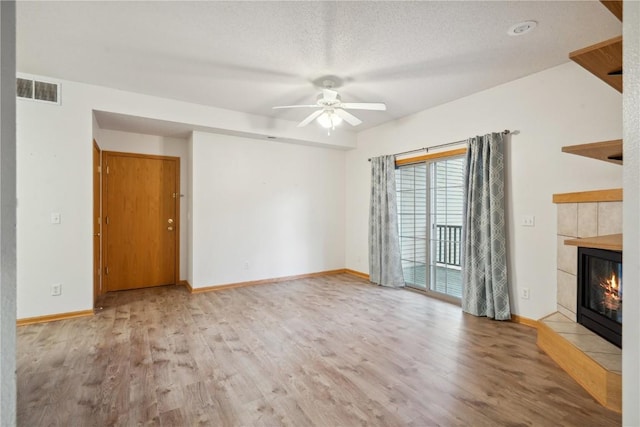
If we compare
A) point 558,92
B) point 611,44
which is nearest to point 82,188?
point 611,44

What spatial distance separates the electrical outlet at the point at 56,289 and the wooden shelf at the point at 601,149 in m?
4.96

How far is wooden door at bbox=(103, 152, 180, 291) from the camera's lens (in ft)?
15.8

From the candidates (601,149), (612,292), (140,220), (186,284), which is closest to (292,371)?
(601,149)

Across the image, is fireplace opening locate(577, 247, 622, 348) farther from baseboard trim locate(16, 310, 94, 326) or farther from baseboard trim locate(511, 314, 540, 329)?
baseboard trim locate(16, 310, 94, 326)

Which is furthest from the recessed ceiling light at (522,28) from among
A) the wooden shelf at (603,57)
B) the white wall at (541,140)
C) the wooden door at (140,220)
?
the wooden door at (140,220)

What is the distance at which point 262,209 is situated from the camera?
5.37 m

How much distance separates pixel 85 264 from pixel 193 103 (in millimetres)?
2496

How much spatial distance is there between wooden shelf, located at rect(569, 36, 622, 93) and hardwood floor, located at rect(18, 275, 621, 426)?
198cm

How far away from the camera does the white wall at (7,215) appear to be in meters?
0.76

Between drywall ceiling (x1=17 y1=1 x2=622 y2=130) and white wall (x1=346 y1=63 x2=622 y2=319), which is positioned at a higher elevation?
drywall ceiling (x1=17 y1=1 x2=622 y2=130)

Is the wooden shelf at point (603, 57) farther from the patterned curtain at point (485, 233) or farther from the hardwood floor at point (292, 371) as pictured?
the patterned curtain at point (485, 233)

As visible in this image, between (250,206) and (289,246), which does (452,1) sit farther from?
(289,246)

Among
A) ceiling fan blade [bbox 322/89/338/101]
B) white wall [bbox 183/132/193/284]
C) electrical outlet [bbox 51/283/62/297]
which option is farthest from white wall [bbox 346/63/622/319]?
electrical outlet [bbox 51/283/62/297]

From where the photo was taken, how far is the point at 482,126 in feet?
12.6
